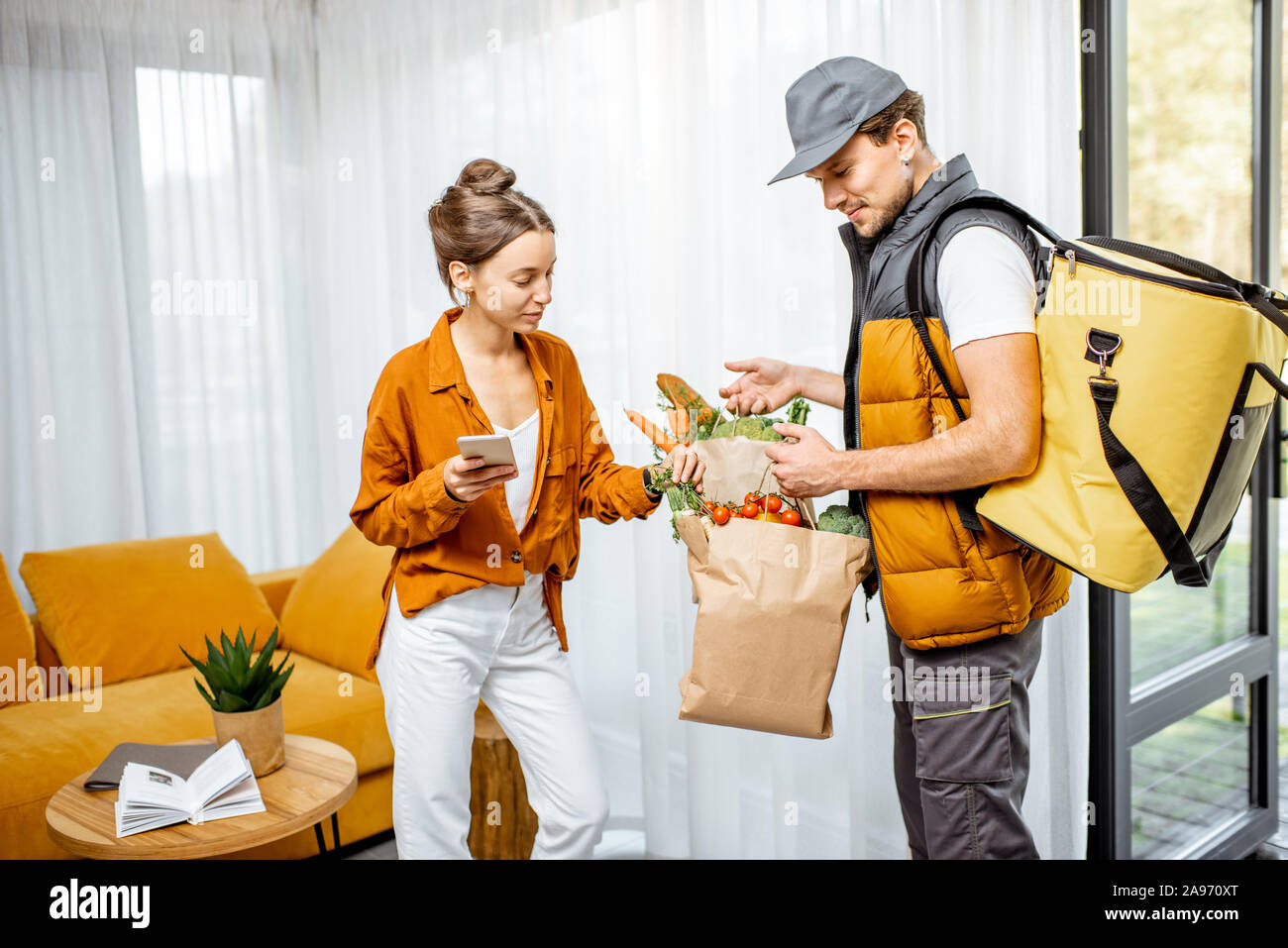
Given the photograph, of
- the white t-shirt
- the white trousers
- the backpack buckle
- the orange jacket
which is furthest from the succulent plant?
the backpack buckle

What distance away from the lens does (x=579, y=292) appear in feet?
10.5

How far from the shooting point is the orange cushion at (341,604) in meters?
3.30

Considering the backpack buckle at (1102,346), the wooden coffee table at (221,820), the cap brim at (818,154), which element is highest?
the cap brim at (818,154)

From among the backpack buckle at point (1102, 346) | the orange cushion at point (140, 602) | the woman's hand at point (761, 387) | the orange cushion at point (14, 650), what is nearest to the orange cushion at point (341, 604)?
the orange cushion at point (140, 602)

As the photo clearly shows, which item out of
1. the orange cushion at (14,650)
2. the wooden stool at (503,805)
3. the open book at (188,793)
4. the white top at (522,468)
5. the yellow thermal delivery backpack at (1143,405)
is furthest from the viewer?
the orange cushion at (14,650)

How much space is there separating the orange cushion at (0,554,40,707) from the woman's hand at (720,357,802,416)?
2339mm

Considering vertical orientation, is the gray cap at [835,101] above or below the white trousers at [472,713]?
above

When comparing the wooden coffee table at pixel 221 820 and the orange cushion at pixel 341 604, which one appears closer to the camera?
the wooden coffee table at pixel 221 820

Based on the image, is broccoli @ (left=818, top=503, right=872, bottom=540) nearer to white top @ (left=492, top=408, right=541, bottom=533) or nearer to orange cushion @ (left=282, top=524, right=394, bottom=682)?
white top @ (left=492, top=408, right=541, bottom=533)

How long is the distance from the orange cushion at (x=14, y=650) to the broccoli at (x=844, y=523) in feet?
8.29

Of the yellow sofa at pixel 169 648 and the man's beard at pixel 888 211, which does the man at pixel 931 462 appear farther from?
the yellow sofa at pixel 169 648

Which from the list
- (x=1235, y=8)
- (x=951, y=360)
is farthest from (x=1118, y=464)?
(x=1235, y=8)

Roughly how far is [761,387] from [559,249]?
135cm

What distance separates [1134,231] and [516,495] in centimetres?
161
